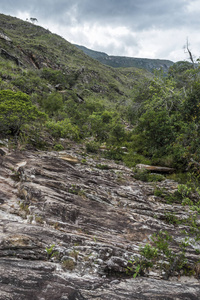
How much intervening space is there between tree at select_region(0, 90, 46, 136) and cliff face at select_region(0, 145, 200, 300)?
338cm

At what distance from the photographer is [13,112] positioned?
497 inches

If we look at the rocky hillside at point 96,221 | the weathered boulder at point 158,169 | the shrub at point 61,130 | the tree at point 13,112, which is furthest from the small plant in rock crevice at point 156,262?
the shrub at point 61,130

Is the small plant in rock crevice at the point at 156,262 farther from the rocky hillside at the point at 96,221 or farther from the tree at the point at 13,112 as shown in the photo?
the tree at the point at 13,112

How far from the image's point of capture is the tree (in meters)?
12.4

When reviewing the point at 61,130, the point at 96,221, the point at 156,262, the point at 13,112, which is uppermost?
the point at 13,112

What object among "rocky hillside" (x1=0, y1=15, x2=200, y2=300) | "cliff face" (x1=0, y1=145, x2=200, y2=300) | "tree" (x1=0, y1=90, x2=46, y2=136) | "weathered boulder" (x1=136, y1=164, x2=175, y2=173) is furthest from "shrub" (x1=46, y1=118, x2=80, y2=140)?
"weathered boulder" (x1=136, y1=164, x2=175, y2=173)

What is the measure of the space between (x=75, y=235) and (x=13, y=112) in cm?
1098

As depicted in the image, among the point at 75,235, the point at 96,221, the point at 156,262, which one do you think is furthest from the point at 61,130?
the point at 156,262

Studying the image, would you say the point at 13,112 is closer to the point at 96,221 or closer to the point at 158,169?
the point at 96,221

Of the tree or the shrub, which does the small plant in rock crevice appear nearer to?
the tree

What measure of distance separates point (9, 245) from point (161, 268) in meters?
4.42

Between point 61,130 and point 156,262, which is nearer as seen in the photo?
point 156,262

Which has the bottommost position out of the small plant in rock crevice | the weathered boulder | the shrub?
the small plant in rock crevice

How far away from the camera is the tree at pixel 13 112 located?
1237 cm
